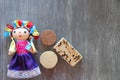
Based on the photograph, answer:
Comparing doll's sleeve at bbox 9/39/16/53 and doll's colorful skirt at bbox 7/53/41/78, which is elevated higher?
doll's sleeve at bbox 9/39/16/53

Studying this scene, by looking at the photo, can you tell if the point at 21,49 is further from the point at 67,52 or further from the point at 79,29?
the point at 79,29

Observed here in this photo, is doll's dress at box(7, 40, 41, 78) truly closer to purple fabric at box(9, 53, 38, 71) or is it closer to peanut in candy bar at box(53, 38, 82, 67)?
purple fabric at box(9, 53, 38, 71)

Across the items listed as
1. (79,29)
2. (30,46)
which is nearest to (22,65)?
(30,46)

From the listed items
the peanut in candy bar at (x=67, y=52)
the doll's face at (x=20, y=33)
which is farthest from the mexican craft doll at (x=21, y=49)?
the peanut in candy bar at (x=67, y=52)

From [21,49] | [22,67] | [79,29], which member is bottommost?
[22,67]

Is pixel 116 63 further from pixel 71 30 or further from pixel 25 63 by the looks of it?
pixel 25 63

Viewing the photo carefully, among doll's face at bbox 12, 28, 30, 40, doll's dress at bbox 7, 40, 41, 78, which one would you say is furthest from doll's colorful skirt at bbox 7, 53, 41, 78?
doll's face at bbox 12, 28, 30, 40

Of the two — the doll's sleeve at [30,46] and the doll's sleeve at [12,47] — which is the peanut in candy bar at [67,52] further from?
the doll's sleeve at [12,47]

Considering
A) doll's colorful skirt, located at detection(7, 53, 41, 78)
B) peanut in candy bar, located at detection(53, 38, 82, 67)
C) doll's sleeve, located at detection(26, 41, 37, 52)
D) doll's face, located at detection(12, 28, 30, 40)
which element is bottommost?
doll's colorful skirt, located at detection(7, 53, 41, 78)

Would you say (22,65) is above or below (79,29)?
below
